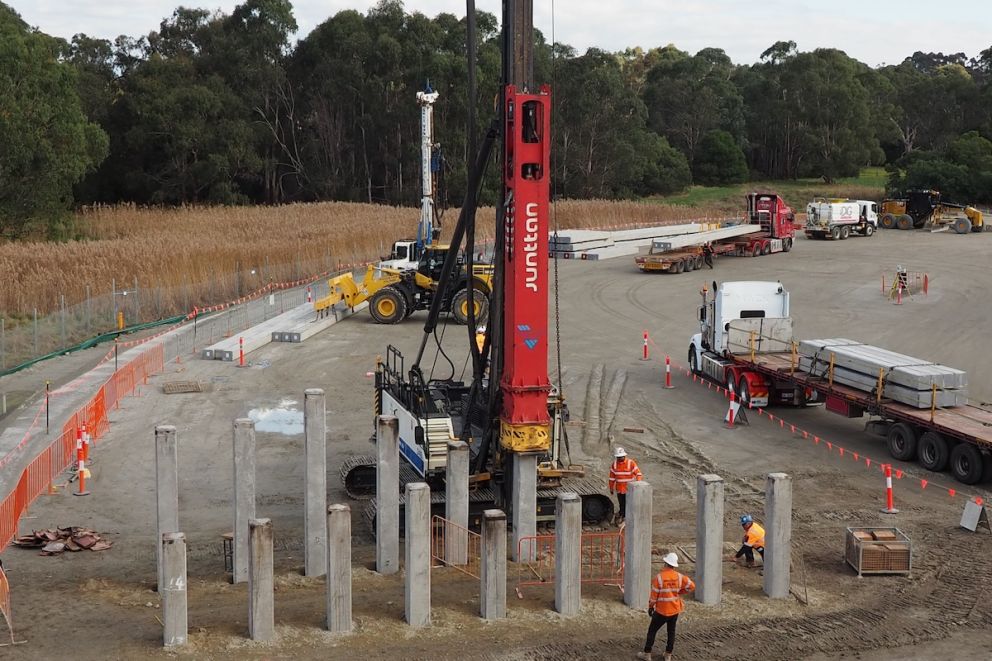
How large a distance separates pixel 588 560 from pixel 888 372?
27.1ft

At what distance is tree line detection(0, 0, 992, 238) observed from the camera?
79.2m

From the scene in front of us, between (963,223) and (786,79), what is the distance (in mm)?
39268

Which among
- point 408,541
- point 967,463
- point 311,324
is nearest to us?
point 408,541

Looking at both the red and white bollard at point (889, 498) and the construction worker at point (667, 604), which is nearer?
the construction worker at point (667, 604)

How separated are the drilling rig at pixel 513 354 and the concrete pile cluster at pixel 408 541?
32.1 inches

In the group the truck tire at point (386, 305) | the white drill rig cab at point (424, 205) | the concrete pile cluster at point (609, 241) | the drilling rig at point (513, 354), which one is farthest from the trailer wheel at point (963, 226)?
the drilling rig at point (513, 354)

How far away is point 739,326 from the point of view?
26203mm

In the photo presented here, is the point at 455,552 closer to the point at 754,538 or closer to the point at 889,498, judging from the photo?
the point at 754,538

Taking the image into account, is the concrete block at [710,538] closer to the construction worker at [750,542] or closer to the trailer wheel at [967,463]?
the construction worker at [750,542]

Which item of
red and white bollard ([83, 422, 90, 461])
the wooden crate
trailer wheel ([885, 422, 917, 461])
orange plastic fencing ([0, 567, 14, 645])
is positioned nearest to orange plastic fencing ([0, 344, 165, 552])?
red and white bollard ([83, 422, 90, 461])

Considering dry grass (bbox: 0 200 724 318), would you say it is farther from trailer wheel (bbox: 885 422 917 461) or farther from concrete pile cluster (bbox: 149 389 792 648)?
trailer wheel (bbox: 885 422 917 461)

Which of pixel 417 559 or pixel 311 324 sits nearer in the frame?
pixel 417 559

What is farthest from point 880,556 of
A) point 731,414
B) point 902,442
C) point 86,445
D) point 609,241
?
point 609,241

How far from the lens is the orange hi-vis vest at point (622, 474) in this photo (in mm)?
17219
